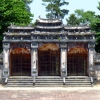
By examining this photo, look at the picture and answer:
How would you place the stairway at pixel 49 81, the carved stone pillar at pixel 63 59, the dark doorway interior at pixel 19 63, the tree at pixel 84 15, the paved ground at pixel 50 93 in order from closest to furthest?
the paved ground at pixel 50 93
the stairway at pixel 49 81
the carved stone pillar at pixel 63 59
the dark doorway interior at pixel 19 63
the tree at pixel 84 15

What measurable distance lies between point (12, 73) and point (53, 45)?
17.0 feet

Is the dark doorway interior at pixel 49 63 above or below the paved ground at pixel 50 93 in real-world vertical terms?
above

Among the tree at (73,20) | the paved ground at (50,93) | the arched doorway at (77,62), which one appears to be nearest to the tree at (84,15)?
the tree at (73,20)

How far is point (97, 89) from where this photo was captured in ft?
78.0

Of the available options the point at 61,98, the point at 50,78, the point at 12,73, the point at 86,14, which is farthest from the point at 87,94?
the point at 86,14

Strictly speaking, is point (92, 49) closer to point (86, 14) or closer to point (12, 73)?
point (12, 73)

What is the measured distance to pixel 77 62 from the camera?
89.3ft

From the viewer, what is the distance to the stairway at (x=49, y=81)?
25.2 m

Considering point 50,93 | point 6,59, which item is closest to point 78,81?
point 50,93

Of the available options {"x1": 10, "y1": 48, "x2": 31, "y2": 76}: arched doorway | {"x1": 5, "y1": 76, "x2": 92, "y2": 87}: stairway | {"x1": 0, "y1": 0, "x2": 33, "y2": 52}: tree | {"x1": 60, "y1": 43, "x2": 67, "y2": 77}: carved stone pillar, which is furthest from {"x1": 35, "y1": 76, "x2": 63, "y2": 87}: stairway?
{"x1": 0, "y1": 0, "x2": 33, "y2": 52}: tree

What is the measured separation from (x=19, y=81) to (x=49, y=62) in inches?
148

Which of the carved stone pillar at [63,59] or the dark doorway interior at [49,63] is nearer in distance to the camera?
the carved stone pillar at [63,59]

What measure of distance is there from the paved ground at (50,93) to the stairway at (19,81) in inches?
41.1

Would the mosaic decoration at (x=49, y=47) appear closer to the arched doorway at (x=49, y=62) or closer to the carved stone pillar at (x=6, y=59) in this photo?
the arched doorway at (x=49, y=62)
